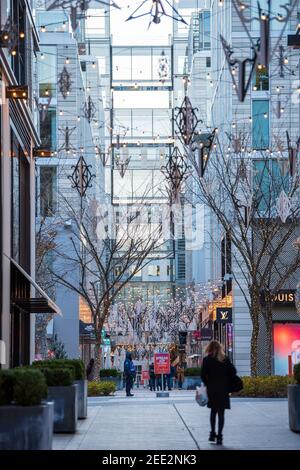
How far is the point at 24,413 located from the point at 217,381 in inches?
204

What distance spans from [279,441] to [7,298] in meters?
9.15

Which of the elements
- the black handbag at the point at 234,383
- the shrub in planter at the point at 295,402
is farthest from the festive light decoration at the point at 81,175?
the black handbag at the point at 234,383

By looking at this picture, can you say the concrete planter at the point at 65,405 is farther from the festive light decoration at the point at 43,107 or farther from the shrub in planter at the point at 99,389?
the shrub in planter at the point at 99,389

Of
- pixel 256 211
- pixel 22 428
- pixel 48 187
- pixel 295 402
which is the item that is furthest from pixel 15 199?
pixel 48 187

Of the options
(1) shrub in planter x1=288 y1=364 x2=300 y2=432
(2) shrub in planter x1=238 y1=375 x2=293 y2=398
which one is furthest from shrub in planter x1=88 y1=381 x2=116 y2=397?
(1) shrub in planter x1=288 y1=364 x2=300 y2=432

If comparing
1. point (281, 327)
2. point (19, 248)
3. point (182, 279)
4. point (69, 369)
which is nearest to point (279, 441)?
point (69, 369)

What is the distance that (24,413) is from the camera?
45.7 feet

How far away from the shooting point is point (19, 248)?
101ft

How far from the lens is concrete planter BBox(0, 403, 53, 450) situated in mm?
13781

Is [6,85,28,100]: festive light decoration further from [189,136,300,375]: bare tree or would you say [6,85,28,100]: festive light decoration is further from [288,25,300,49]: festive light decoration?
[189,136,300,375]: bare tree

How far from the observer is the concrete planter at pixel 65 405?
67.7 ft

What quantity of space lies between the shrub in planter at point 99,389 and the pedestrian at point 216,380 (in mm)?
18847

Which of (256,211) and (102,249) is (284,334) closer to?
(256,211)

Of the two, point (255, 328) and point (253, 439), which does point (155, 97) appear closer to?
point (255, 328)
